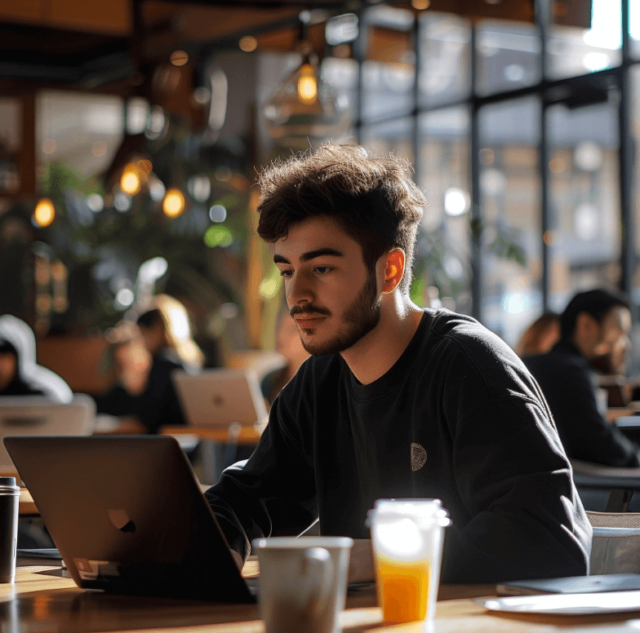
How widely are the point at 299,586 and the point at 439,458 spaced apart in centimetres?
70

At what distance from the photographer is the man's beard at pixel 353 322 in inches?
65.4

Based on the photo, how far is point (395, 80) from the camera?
8.85 meters

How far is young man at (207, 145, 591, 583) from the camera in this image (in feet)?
4.43

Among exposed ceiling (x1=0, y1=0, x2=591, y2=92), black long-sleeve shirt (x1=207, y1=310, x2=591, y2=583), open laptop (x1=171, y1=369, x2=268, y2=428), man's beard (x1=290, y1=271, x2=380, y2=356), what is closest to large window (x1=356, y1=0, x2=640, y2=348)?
exposed ceiling (x1=0, y1=0, x2=591, y2=92)

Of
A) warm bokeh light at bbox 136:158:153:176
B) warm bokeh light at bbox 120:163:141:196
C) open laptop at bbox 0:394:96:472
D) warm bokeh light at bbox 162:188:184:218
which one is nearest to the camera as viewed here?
open laptop at bbox 0:394:96:472

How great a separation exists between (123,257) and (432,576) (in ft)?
27.3

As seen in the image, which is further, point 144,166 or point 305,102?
point 144,166

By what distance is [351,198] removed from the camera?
1643 millimetres

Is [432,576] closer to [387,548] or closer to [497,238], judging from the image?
[387,548]

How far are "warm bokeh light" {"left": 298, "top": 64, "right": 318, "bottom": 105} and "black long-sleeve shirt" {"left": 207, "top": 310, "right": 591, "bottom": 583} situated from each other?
334 centimetres

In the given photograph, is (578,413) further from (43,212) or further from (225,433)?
(43,212)

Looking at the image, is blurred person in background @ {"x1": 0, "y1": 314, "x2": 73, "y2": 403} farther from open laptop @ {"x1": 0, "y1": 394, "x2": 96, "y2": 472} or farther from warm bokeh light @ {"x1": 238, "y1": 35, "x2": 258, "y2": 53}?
warm bokeh light @ {"x1": 238, "y1": 35, "x2": 258, "y2": 53}

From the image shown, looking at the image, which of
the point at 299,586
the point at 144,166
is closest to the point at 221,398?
the point at 144,166

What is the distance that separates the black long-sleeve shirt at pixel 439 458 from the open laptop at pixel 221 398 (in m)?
3.40
